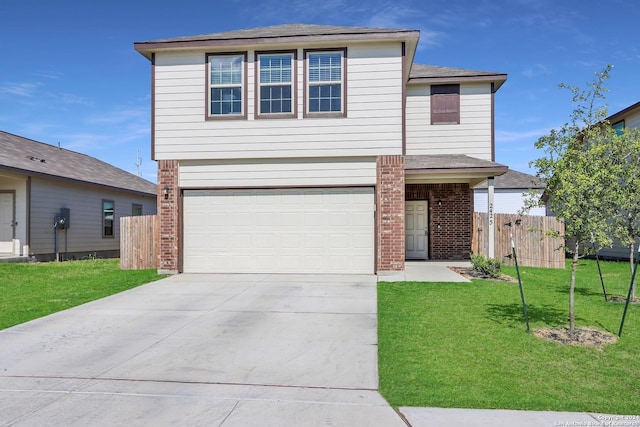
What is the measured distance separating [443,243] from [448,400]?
42.0 ft

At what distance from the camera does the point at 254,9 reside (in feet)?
52.0

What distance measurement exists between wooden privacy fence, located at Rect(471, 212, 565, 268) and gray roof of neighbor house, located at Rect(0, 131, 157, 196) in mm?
16510

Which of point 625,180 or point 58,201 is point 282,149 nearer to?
point 625,180

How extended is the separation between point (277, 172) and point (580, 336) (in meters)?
8.22

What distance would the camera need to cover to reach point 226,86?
40.7ft

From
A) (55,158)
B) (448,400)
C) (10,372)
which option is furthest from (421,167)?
(55,158)

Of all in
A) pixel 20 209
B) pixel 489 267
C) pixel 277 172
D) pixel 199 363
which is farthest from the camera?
pixel 20 209

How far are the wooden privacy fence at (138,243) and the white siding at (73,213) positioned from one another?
20.0 ft

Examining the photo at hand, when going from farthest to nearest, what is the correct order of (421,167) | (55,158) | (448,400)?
(55,158) < (421,167) < (448,400)

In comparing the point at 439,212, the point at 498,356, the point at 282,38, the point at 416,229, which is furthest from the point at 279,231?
the point at 498,356

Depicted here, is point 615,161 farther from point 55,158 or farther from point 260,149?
point 55,158

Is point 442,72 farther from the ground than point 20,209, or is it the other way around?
point 442,72

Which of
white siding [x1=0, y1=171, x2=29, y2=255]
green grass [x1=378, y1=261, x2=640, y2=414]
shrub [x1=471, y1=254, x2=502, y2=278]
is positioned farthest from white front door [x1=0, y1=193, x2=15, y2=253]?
shrub [x1=471, y1=254, x2=502, y2=278]

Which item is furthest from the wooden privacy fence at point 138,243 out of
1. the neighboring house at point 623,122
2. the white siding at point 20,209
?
the neighboring house at point 623,122
